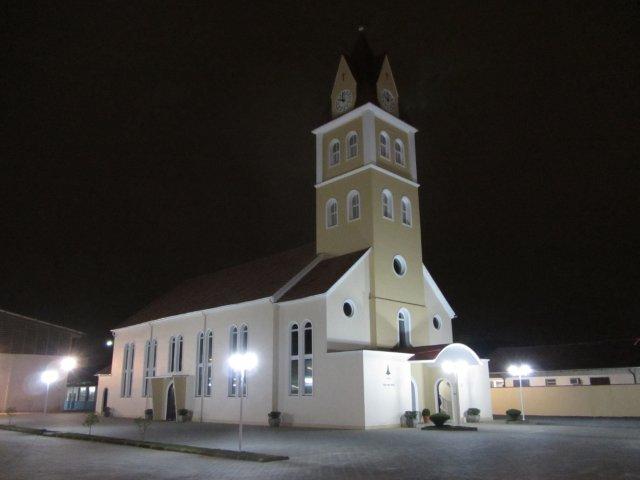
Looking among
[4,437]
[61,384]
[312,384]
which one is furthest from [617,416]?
[61,384]

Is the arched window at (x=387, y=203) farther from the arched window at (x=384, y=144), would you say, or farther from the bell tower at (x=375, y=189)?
→ the arched window at (x=384, y=144)

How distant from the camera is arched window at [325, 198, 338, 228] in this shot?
35281 millimetres

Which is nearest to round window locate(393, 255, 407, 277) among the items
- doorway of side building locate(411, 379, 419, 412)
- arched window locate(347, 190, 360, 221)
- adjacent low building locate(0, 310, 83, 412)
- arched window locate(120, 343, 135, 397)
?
arched window locate(347, 190, 360, 221)

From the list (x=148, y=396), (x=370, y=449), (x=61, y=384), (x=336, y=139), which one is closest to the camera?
(x=370, y=449)

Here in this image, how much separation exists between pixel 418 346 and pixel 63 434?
19.2 meters

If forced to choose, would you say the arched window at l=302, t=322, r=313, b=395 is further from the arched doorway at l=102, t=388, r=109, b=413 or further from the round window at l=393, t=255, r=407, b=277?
the arched doorway at l=102, t=388, r=109, b=413

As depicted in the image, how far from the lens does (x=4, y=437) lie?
76.5 ft

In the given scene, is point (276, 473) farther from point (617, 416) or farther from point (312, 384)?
point (617, 416)

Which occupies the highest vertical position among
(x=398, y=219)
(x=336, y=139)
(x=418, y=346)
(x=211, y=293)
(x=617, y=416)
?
(x=336, y=139)

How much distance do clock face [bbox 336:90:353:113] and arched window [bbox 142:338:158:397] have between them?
72.2 feet

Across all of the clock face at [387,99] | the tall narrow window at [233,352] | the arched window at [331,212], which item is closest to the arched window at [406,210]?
the arched window at [331,212]

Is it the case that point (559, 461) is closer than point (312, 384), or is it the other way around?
point (559, 461)

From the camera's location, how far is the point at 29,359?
154 ft

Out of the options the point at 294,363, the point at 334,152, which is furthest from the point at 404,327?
the point at 334,152
